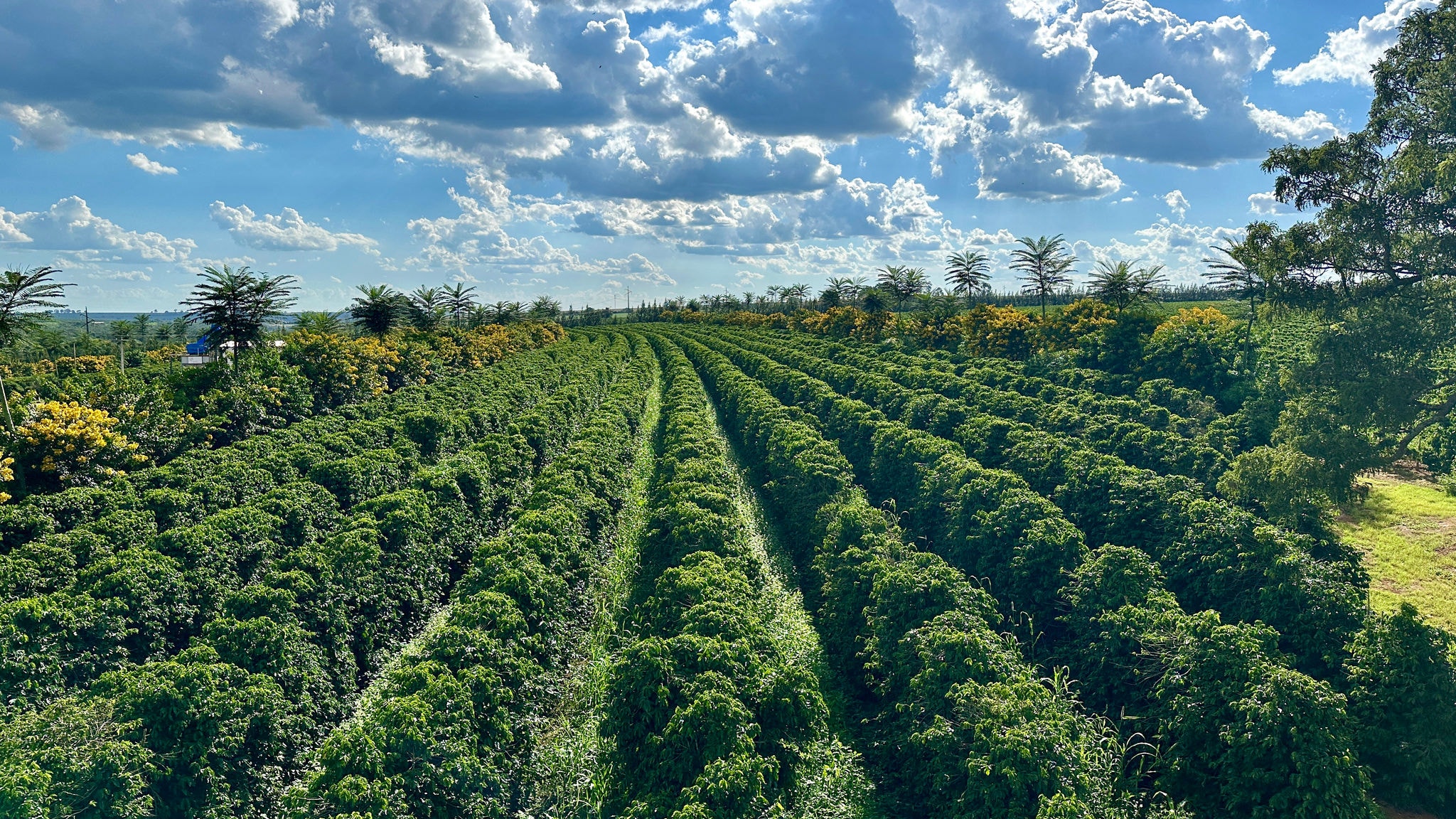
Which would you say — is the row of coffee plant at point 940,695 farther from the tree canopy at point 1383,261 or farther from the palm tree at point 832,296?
the palm tree at point 832,296

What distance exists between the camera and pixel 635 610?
1316 centimetres

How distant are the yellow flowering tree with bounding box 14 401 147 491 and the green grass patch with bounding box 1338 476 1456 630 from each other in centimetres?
2980

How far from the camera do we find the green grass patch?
14.7 m

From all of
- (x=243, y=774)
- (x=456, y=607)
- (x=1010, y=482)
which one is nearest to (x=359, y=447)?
(x=456, y=607)

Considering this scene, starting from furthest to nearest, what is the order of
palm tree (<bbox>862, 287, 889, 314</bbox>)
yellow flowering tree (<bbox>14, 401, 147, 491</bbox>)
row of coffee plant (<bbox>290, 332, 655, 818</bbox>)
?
palm tree (<bbox>862, 287, 889, 314</bbox>), yellow flowering tree (<bbox>14, 401, 147, 491</bbox>), row of coffee plant (<bbox>290, 332, 655, 818</bbox>)

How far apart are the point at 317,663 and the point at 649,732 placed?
547cm

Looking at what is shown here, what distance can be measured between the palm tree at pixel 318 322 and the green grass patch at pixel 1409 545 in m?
45.3

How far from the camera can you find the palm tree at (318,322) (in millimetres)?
40969

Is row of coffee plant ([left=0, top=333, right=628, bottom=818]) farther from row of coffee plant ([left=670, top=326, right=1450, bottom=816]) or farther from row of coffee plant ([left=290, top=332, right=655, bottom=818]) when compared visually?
row of coffee plant ([left=670, top=326, right=1450, bottom=816])

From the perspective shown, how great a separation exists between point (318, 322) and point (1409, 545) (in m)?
49.0

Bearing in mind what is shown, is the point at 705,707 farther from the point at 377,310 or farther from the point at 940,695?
the point at 377,310

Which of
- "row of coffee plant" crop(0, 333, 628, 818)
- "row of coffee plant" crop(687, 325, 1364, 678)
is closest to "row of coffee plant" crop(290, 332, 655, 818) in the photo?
"row of coffee plant" crop(0, 333, 628, 818)

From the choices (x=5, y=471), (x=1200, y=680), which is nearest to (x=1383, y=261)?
(x=1200, y=680)

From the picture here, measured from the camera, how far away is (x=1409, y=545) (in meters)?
17.8
